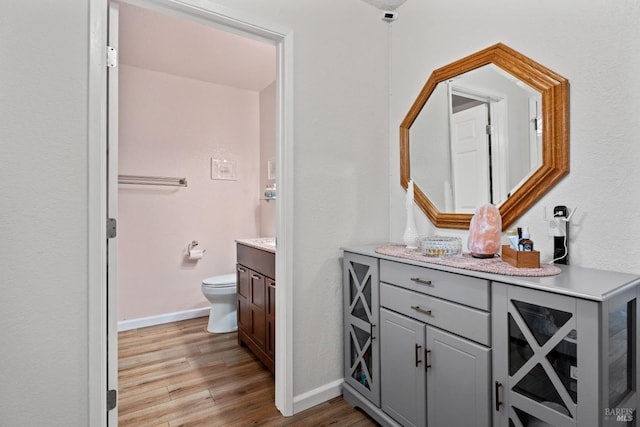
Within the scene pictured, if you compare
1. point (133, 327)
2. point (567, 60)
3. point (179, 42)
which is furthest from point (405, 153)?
point (133, 327)

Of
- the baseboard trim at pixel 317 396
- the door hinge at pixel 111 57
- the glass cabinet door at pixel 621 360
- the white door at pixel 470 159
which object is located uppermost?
the door hinge at pixel 111 57

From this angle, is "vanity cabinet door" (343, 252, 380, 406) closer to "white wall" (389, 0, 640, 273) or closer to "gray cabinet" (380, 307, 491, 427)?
"gray cabinet" (380, 307, 491, 427)

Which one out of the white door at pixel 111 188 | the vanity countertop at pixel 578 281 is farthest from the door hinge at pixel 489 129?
the white door at pixel 111 188

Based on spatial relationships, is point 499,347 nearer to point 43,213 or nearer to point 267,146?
point 43,213

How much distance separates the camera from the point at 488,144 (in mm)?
1711

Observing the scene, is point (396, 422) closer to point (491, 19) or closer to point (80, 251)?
point (80, 251)

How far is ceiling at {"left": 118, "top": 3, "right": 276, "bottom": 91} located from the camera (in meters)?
2.41

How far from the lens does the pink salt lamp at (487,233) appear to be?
56.6 inches

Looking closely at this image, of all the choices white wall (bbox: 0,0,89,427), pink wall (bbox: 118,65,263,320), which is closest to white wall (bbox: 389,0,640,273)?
white wall (bbox: 0,0,89,427)

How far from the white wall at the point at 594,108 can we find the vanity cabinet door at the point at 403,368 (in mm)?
733

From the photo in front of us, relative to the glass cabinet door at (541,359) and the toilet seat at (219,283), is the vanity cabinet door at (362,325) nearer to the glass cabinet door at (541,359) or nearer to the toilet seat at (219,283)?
the glass cabinet door at (541,359)

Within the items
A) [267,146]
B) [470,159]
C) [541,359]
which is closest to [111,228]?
[541,359]

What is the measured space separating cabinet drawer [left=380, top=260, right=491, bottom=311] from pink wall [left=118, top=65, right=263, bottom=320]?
2451mm

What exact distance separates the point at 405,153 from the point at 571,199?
3.22 feet
